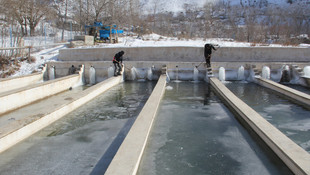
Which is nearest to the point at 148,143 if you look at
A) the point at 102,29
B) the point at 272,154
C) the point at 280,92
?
the point at 272,154

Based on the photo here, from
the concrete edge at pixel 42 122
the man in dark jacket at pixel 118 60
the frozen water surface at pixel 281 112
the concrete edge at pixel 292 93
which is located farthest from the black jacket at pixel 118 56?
the concrete edge at pixel 292 93

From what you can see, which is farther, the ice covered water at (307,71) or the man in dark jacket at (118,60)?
the man in dark jacket at (118,60)

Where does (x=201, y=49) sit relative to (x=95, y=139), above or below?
above

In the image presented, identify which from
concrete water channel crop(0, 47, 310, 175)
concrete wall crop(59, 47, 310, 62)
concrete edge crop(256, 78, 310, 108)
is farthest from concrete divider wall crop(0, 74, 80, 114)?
concrete edge crop(256, 78, 310, 108)

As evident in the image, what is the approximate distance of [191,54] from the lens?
14.3 metres

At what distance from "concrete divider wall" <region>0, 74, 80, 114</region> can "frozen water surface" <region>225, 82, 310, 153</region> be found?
7.33 metres

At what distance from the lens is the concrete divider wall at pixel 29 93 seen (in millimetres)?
7535

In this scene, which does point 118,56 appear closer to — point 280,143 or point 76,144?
point 76,144

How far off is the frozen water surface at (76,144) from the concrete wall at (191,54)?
7.21 metres

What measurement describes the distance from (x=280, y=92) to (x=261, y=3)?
86.2 metres

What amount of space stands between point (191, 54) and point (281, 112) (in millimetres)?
7909

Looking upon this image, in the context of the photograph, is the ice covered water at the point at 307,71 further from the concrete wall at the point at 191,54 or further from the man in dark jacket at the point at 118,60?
the man in dark jacket at the point at 118,60

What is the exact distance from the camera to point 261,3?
3317 inches

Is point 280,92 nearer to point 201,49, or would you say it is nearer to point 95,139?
point 201,49
